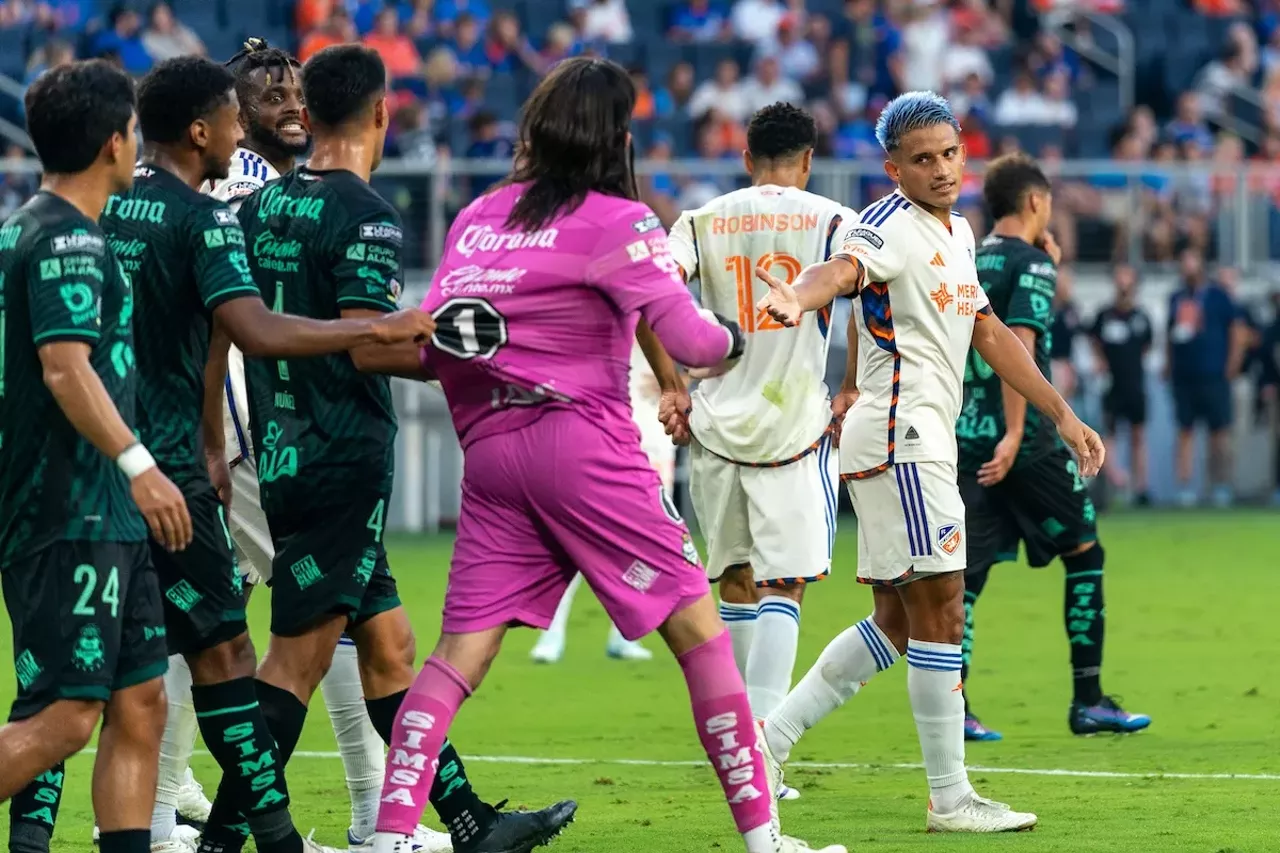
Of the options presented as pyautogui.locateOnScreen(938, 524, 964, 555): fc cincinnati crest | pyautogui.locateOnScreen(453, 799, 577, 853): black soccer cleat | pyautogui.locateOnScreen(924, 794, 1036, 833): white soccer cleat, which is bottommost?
pyautogui.locateOnScreen(924, 794, 1036, 833): white soccer cleat

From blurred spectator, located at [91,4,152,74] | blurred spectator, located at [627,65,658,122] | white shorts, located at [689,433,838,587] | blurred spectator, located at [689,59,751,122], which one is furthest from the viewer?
blurred spectator, located at [689,59,751,122]

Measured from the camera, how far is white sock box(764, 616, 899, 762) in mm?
7348

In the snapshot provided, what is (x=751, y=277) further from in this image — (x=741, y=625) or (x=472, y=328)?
(x=472, y=328)

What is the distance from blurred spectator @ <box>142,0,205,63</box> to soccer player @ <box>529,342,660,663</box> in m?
10.1

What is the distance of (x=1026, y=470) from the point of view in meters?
9.34

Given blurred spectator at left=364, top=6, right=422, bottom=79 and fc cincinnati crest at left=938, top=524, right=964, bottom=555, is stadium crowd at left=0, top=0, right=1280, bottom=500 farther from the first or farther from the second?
fc cincinnati crest at left=938, top=524, right=964, bottom=555

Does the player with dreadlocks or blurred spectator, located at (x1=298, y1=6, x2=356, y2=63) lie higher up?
blurred spectator, located at (x1=298, y1=6, x2=356, y2=63)

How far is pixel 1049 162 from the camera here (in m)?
22.1

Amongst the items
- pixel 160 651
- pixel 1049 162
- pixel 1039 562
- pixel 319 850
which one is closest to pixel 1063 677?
pixel 1039 562

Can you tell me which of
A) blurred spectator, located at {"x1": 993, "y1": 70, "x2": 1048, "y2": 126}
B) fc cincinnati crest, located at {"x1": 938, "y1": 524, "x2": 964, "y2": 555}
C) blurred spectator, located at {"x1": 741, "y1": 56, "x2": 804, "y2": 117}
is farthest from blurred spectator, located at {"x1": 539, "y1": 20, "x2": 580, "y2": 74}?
fc cincinnati crest, located at {"x1": 938, "y1": 524, "x2": 964, "y2": 555}

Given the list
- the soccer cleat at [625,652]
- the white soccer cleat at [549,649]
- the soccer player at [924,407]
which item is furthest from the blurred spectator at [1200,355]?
the soccer player at [924,407]

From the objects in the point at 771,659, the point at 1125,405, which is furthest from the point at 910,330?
the point at 1125,405

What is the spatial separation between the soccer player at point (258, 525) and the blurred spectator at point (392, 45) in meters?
14.6

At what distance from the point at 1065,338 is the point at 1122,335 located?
99cm
